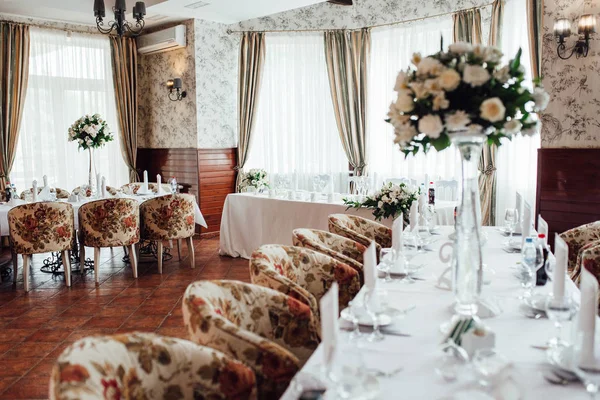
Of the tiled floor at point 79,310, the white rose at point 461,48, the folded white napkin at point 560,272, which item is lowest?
the tiled floor at point 79,310

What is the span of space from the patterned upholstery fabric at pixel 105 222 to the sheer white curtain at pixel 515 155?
4283 millimetres

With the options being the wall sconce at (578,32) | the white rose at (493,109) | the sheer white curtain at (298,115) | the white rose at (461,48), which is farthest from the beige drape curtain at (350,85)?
the white rose at (493,109)

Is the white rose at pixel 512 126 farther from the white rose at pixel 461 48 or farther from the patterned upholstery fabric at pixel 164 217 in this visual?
the patterned upholstery fabric at pixel 164 217

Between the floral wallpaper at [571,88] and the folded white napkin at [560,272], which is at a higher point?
the floral wallpaper at [571,88]

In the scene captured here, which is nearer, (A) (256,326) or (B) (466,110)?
(B) (466,110)

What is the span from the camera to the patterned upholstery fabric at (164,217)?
5793mm

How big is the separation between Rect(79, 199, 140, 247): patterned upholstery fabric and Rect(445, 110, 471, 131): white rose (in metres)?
4.24

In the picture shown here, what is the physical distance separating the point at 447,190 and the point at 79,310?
438 centimetres

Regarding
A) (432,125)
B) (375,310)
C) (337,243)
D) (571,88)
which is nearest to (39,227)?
(337,243)

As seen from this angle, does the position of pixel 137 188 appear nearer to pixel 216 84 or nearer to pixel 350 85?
pixel 216 84

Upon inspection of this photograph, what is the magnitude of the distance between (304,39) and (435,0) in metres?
2.00

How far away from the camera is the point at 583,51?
16.3ft

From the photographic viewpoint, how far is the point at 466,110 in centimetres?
190

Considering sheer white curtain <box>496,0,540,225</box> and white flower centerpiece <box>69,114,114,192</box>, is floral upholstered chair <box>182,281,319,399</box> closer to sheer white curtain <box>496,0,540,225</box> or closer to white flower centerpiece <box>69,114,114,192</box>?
sheer white curtain <box>496,0,540,225</box>
